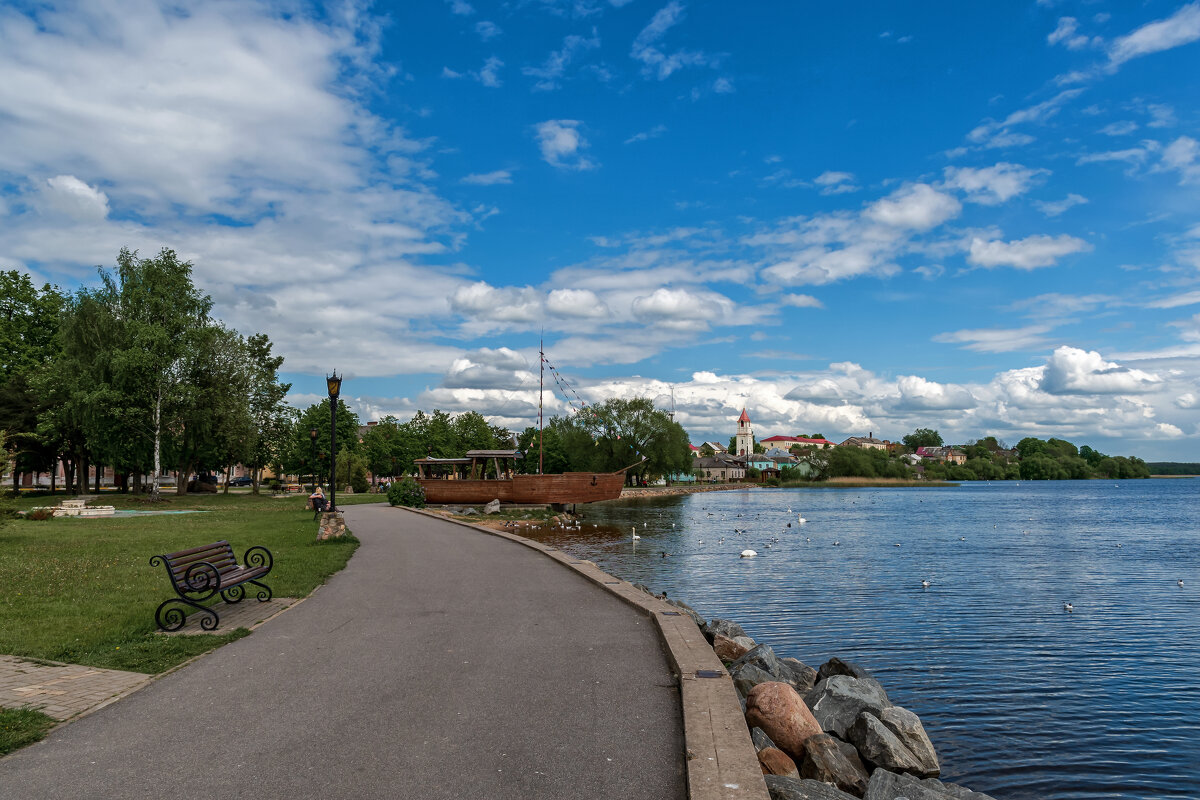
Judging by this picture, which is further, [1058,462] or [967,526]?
[1058,462]

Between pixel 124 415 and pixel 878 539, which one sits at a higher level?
pixel 124 415

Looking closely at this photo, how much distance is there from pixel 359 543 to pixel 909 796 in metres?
16.6

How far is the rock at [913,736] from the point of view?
7.00 metres

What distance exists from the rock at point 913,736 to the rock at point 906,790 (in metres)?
0.58

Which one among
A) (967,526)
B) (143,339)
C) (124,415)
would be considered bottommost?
(967,526)

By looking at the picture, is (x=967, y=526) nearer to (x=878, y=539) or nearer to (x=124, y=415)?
(x=878, y=539)

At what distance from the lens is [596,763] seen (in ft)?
16.7

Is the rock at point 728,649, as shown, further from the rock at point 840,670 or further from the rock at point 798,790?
the rock at point 798,790

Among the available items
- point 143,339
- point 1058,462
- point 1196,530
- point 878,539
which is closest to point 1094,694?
point 878,539

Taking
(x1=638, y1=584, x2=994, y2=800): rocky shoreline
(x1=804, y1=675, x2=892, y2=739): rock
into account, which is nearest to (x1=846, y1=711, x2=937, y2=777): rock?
(x1=638, y1=584, x2=994, y2=800): rocky shoreline

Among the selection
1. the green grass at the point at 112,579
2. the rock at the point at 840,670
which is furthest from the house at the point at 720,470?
the rock at the point at 840,670

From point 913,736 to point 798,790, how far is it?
2.49 m

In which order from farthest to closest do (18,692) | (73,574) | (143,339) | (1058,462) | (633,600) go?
(1058,462) → (143,339) → (73,574) → (633,600) → (18,692)

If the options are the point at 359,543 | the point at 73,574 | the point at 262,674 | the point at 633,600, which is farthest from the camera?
the point at 359,543
